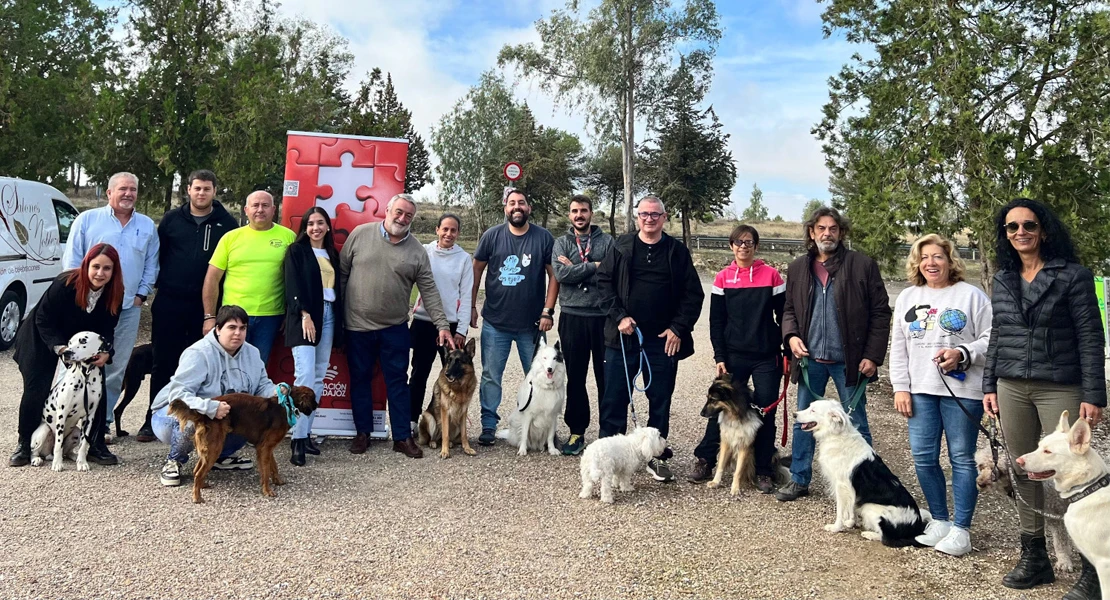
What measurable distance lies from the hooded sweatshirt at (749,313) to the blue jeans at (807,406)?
1.20 feet

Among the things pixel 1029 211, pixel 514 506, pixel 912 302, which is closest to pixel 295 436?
pixel 514 506

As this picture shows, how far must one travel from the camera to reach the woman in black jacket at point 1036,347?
11.6ft

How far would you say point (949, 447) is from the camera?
4.18 meters

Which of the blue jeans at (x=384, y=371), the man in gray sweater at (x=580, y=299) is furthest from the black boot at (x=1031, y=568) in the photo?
the blue jeans at (x=384, y=371)

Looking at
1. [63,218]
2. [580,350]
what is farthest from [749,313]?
[63,218]

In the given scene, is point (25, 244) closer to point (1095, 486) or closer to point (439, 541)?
point (439, 541)

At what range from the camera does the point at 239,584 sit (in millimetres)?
3549

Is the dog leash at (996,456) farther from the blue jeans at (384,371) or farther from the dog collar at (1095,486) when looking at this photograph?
the blue jeans at (384,371)

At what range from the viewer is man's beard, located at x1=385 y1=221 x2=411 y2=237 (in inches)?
229

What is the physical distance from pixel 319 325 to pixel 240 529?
1.80 metres

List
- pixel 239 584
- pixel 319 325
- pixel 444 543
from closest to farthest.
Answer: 1. pixel 239 584
2. pixel 444 543
3. pixel 319 325

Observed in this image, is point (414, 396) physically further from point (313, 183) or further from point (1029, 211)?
point (1029, 211)

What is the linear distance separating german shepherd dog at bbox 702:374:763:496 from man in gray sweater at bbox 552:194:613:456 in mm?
1108

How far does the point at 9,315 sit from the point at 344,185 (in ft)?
20.9
